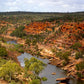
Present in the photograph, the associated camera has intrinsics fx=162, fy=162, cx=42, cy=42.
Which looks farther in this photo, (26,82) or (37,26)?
(37,26)

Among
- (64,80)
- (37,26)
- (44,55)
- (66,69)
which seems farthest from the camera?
(37,26)

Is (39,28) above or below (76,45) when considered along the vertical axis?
above

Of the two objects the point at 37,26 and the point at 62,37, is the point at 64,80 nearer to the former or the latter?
the point at 62,37

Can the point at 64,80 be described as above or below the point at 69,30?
below

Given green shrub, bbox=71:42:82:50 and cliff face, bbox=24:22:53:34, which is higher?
cliff face, bbox=24:22:53:34

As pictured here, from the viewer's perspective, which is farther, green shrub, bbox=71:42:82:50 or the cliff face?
the cliff face

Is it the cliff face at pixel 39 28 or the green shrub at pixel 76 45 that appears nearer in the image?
the green shrub at pixel 76 45

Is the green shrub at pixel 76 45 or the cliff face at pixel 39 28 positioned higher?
the cliff face at pixel 39 28

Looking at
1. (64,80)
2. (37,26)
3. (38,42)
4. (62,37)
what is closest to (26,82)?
(64,80)

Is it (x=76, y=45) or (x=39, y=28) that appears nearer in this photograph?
(x=76, y=45)

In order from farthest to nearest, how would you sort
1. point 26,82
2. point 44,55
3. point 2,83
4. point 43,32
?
1. point 43,32
2. point 44,55
3. point 26,82
4. point 2,83

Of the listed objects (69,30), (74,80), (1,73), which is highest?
(69,30)
